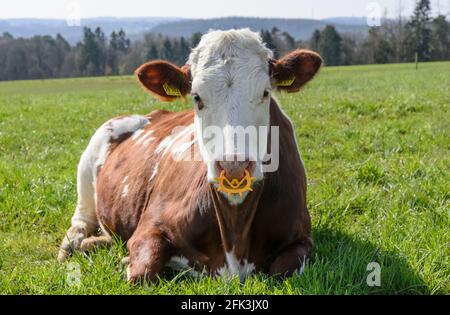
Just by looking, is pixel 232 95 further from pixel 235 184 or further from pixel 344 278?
pixel 344 278

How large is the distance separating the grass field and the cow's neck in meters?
0.29

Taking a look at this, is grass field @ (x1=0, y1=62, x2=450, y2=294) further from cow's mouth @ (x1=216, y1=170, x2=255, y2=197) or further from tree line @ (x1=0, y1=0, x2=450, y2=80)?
tree line @ (x1=0, y1=0, x2=450, y2=80)

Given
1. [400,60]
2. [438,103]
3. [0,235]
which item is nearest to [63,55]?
[400,60]

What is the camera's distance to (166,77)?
461 cm

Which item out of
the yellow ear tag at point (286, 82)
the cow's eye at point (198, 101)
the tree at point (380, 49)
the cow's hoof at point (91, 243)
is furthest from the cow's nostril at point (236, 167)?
the tree at point (380, 49)

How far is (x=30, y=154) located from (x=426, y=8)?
72982 mm

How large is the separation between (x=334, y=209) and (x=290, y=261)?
194cm

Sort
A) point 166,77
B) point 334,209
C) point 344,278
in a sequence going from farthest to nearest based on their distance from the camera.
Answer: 1. point 334,209
2. point 166,77
3. point 344,278

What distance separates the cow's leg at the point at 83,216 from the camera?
549 cm

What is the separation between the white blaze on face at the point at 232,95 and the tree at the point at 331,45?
78802 mm

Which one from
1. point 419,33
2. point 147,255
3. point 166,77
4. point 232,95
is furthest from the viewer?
point 419,33
